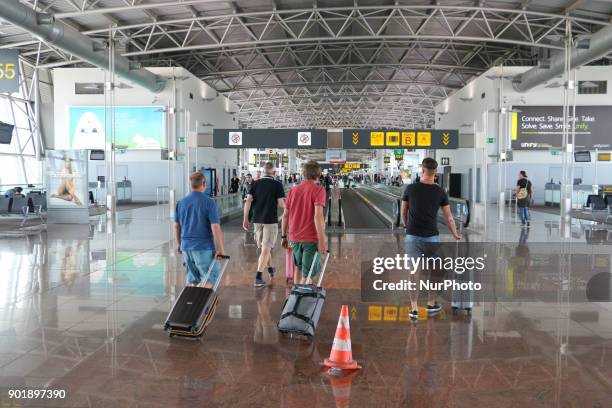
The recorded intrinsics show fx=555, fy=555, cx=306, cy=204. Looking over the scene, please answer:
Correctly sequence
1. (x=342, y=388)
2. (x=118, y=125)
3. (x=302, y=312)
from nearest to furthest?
(x=342, y=388) → (x=302, y=312) → (x=118, y=125)

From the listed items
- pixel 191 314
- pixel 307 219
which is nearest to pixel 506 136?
pixel 307 219

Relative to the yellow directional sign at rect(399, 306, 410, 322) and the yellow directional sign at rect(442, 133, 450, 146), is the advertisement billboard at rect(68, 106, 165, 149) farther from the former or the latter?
the yellow directional sign at rect(399, 306, 410, 322)

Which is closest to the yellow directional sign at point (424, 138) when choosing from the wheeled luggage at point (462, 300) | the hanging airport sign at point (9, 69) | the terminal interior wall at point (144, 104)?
the terminal interior wall at point (144, 104)

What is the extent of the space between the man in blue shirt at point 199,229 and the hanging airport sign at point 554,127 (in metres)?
26.6

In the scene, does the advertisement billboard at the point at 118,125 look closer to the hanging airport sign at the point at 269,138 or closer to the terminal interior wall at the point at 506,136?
the hanging airport sign at the point at 269,138

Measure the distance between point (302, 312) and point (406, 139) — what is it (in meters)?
16.4

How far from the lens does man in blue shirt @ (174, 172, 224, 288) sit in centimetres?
590

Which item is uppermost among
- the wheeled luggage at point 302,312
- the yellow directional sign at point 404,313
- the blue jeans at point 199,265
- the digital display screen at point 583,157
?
the digital display screen at point 583,157

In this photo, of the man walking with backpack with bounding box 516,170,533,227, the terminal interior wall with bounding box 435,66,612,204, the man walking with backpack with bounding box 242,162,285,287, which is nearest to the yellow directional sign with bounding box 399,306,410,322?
the man walking with backpack with bounding box 242,162,285,287

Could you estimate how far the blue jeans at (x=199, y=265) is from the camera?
6.00m

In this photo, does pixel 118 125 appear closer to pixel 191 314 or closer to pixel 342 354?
pixel 191 314

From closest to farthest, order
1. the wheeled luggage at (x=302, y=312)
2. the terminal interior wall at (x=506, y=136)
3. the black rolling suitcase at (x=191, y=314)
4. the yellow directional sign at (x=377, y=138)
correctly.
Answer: the black rolling suitcase at (x=191, y=314) → the wheeled luggage at (x=302, y=312) → the yellow directional sign at (x=377, y=138) → the terminal interior wall at (x=506, y=136)

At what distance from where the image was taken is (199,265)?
6.03 metres

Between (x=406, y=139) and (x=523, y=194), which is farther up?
(x=406, y=139)
